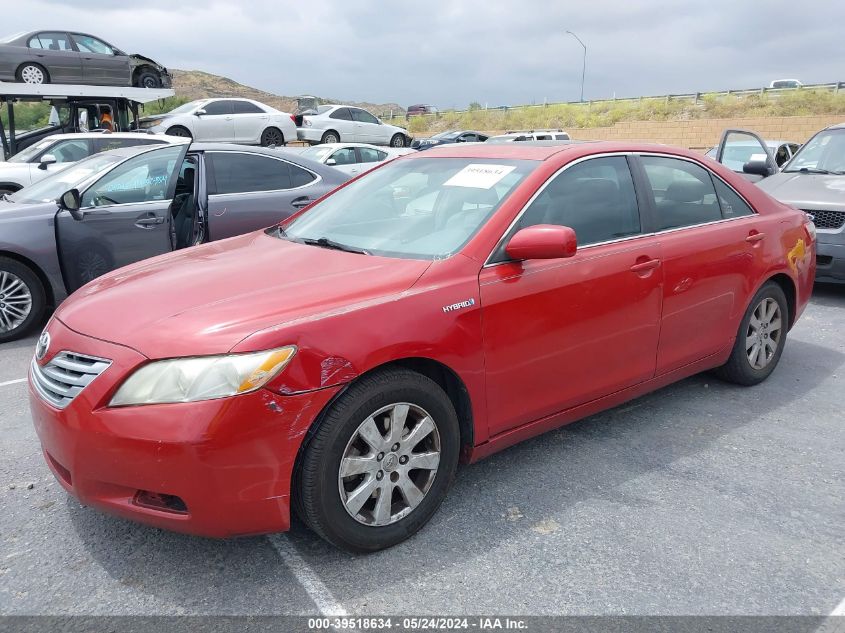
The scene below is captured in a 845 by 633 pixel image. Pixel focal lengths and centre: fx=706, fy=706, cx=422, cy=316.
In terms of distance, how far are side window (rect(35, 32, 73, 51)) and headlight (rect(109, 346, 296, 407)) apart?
1483 cm

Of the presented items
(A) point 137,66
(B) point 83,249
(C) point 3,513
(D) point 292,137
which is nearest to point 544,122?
(D) point 292,137

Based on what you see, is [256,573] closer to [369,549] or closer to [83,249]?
[369,549]

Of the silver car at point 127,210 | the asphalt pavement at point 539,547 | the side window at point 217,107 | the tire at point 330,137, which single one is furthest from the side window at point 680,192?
the tire at point 330,137

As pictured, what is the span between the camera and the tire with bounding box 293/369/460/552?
8.38ft

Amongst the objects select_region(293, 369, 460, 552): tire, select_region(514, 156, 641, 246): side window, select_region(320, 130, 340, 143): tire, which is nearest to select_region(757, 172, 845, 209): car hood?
select_region(514, 156, 641, 246): side window

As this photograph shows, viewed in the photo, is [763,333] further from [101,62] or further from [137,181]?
[101,62]

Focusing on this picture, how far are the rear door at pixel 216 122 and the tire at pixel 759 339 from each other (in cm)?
1532

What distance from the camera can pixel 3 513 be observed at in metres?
3.12

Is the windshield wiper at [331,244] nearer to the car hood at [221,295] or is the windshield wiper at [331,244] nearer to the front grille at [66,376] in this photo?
the car hood at [221,295]

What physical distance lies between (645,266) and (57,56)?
14782 millimetres

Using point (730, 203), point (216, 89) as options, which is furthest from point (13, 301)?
point (216, 89)

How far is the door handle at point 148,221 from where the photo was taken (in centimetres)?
611

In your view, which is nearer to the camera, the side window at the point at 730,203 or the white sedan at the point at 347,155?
the side window at the point at 730,203

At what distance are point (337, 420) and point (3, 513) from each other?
1.72 meters
